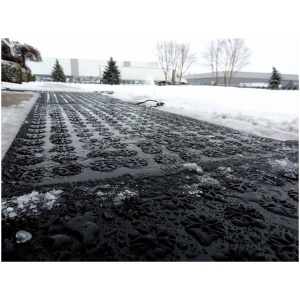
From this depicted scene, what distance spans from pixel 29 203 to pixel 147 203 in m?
0.93

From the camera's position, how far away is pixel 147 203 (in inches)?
69.9

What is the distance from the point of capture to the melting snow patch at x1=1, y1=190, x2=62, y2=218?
1568mm

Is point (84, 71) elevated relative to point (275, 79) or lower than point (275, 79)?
elevated

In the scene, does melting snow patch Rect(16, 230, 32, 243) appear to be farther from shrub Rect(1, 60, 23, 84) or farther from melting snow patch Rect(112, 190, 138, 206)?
shrub Rect(1, 60, 23, 84)

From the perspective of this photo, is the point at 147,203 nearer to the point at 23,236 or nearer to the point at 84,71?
the point at 23,236

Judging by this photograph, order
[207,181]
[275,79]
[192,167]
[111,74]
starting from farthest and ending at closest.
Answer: [111,74]
[275,79]
[192,167]
[207,181]

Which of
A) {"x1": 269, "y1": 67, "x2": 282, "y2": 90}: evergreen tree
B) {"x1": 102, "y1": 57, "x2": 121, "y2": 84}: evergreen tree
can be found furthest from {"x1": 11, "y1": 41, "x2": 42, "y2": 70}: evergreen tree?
{"x1": 269, "y1": 67, "x2": 282, "y2": 90}: evergreen tree

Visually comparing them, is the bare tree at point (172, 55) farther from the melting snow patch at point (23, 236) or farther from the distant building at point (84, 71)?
the melting snow patch at point (23, 236)

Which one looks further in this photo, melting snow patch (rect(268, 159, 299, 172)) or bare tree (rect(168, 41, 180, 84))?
bare tree (rect(168, 41, 180, 84))

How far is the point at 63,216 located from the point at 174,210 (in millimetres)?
831

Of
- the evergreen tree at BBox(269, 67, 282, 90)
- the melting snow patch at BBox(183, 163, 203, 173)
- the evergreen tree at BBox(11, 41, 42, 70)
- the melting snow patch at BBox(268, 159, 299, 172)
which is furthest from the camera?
the evergreen tree at BBox(11, 41, 42, 70)

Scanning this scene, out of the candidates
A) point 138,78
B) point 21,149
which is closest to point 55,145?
point 21,149

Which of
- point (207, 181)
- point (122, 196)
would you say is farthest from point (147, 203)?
point (207, 181)

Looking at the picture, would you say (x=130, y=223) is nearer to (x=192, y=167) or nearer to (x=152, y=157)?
(x=192, y=167)
